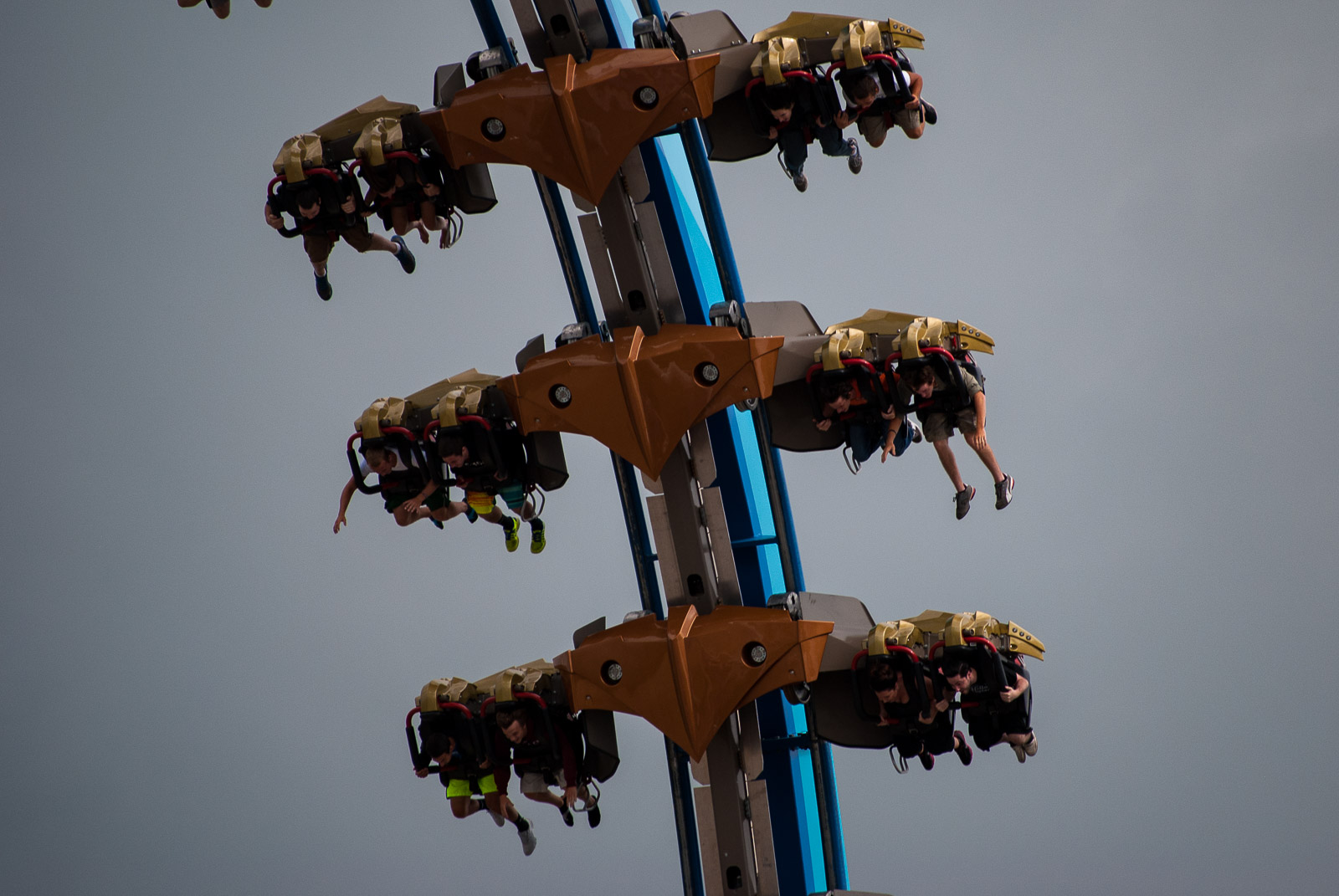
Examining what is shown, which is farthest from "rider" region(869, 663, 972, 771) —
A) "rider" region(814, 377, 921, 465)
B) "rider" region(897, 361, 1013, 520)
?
"rider" region(814, 377, 921, 465)

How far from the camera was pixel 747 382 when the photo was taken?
1055cm

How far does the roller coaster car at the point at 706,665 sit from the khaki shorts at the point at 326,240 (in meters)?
3.52

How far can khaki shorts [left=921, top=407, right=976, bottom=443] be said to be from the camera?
34.4 ft

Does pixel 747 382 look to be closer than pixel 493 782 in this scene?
Yes

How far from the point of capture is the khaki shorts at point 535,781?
446 inches

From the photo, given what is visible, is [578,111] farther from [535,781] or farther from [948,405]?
[535,781]

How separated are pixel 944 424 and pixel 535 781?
13.0ft

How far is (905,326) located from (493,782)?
4.48 meters

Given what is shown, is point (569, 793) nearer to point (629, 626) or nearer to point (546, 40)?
point (629, 626)

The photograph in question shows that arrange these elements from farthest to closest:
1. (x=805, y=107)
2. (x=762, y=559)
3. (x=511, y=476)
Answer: (x=762, y=559) → (x=511, y=476) → (x=805, y=107)

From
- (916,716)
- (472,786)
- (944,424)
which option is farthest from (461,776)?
(944,424)

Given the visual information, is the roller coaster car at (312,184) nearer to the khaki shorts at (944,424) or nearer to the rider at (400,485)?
the rider at (400,485)

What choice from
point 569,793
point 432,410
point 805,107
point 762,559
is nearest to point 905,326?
point 805,107

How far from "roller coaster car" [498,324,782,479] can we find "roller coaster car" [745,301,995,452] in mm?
258
